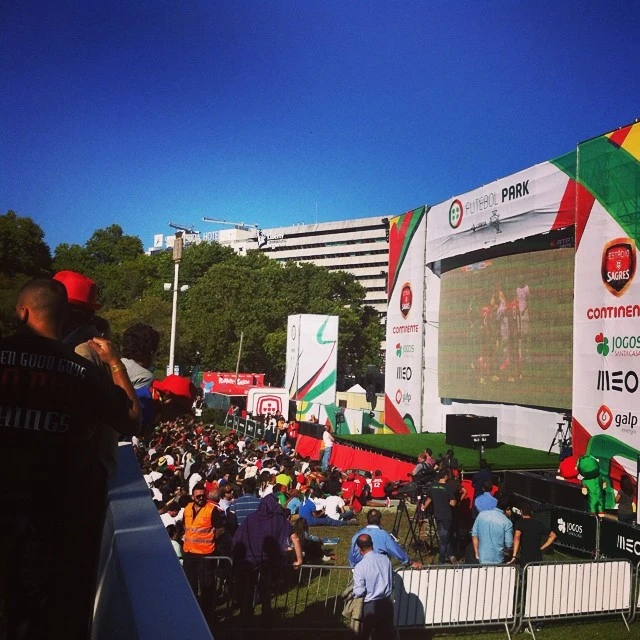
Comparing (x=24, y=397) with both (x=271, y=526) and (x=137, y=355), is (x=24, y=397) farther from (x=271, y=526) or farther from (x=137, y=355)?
(x=271, y=526)

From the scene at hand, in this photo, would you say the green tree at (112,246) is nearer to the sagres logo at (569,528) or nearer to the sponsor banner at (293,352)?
the sponsor banner at (293,352)

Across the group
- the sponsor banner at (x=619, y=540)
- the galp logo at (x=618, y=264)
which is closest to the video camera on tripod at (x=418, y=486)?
the sponsor banner at (x=619, y=540)

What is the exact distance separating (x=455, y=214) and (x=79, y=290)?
79.4 feet

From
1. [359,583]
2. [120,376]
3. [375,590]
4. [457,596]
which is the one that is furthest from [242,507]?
[120,376]

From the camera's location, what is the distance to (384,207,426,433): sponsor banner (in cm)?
2905

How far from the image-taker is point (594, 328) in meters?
17.8

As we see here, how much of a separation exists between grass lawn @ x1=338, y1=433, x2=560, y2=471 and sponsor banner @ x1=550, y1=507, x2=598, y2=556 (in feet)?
20.2

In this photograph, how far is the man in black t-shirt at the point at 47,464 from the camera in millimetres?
1967

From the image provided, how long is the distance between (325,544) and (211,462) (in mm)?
3757

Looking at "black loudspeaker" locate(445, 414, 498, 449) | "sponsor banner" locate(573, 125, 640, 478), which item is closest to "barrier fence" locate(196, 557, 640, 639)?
"sponsor banner" locate(573, 125, 640, 478)

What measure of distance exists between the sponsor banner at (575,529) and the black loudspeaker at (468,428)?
8.76m

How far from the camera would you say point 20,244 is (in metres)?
30.4

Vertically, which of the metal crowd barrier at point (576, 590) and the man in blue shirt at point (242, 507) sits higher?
the man in blue shirt at point (242, 507)

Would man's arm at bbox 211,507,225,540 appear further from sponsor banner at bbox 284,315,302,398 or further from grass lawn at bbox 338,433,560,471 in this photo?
sponsor banner at bbox 284,315,302,398
